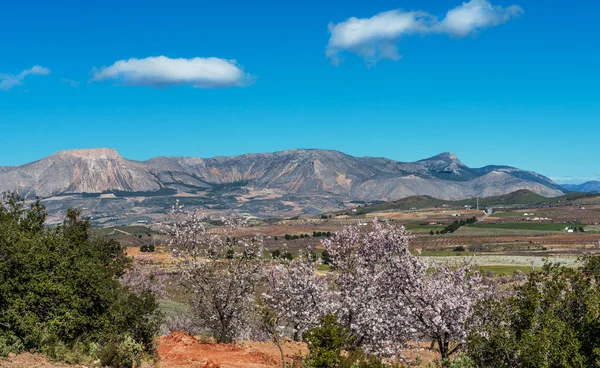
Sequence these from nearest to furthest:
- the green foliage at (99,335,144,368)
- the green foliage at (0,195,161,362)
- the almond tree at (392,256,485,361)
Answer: the green foliage at (0,195,161,362) → the green foliage at (99,335,144,368) → the almond tree at (392,256,485,361)

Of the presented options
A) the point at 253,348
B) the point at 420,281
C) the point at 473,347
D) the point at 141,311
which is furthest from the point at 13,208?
the point at 473,347

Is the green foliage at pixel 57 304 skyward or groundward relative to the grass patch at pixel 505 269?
skyward

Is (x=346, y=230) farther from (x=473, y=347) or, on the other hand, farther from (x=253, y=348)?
(x=473, y=347)

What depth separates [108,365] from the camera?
2289 centimetres

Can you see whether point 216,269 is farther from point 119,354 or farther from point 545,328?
point 545,328

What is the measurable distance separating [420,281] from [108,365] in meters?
15.7

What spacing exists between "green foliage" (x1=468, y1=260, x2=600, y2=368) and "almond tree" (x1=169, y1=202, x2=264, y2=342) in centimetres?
1677

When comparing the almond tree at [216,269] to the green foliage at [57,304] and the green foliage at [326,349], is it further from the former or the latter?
the green foliage at [326,349]

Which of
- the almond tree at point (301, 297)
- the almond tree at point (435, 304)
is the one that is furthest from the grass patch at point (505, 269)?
the almond tree at point (435, 304)

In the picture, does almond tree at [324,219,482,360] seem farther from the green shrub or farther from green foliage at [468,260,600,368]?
the green shrub

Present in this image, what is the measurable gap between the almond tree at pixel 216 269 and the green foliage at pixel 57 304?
5804 millimetres

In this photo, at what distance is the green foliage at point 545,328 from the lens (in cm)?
1769

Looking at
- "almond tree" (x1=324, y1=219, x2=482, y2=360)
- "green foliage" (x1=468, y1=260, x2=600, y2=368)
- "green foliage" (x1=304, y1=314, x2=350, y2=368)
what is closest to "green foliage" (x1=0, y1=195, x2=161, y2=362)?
"green foliage" (x1=304, y1=314, x2=350, y2=368)

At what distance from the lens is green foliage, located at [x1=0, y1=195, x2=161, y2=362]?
21.9 metres
